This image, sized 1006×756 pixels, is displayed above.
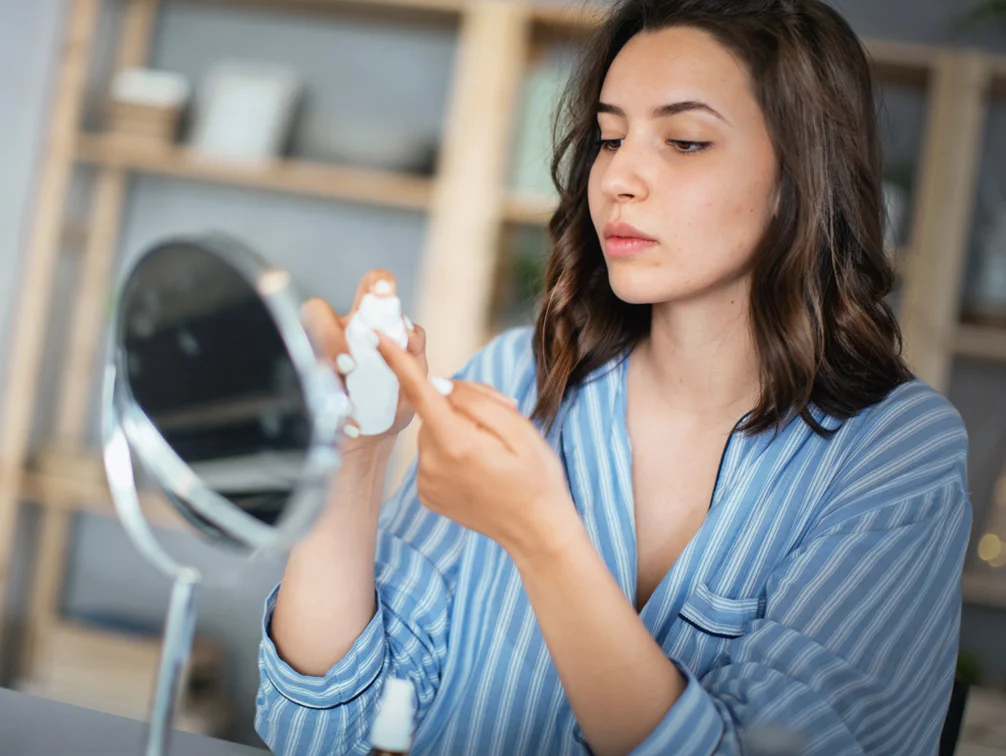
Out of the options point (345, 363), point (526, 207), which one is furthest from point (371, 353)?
point (526, 207)

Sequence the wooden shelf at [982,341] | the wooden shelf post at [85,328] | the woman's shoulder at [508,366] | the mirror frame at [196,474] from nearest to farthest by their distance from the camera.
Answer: the mirror frame at [196,474] < the woman's shoulder at [508,366] < the wooden shelf at [982,341] < the wooden shelf post at [85,328]

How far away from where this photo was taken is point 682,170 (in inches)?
39.4

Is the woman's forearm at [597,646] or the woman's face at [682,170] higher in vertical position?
the woman's face at [682,170]

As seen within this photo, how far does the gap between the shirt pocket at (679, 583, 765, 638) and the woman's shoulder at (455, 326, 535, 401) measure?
1.18 ft

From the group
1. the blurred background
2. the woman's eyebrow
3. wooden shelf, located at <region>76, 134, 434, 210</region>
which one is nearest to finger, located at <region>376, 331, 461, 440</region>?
the woman's eyebrow

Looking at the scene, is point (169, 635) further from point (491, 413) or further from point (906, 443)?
point (906, 443)

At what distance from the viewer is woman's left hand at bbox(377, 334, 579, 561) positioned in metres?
0.69

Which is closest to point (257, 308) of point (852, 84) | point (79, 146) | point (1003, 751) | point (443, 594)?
point (443, 594)

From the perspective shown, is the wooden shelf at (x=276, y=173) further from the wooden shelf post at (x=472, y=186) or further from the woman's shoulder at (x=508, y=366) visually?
the woman's shoulder at (x=508, y=366)

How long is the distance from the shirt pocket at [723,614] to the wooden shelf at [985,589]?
1357mm

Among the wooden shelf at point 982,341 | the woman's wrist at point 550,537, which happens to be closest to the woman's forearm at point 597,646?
the woman's wrist at point 550,537

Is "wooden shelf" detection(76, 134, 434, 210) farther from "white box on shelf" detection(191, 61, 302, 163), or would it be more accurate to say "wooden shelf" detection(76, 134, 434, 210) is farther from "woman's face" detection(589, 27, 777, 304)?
"woman's face" detection(589, 27, 777, 304)

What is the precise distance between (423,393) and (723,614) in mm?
429

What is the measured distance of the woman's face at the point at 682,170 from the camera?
1000mm
